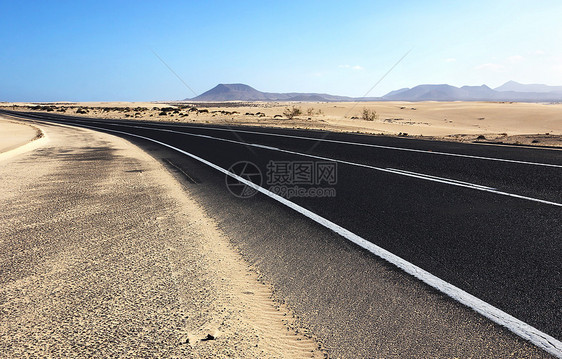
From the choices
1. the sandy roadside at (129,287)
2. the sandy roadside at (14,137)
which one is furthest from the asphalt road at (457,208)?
the sandy roadside at (14,137)

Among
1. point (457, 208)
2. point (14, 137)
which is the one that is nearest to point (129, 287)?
point (457, 208)

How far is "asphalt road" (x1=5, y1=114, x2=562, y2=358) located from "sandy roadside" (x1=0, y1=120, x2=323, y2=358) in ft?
2.81

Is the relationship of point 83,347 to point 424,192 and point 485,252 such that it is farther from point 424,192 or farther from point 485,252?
point 424,192

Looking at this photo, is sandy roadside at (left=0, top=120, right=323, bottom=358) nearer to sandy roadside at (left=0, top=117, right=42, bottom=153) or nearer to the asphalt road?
the asphalt road

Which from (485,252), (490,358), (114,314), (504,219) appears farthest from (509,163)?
(114,314)

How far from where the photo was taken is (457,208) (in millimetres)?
5617

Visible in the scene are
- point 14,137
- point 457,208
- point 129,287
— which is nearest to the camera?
point 129,287

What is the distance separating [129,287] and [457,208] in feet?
15.2

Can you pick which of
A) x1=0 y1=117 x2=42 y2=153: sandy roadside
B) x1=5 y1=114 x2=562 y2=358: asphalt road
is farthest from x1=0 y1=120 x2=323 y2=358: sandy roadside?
x1=0 y1=117 x2=42 y2=153: sandy roadside

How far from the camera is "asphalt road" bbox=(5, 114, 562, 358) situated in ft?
11.0

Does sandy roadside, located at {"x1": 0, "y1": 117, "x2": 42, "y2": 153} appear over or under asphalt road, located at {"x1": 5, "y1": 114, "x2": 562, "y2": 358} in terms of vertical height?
over

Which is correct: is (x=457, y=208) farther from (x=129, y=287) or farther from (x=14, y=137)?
(x=14, y=137)

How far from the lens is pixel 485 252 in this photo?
3979mm

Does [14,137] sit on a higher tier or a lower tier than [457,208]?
higher
